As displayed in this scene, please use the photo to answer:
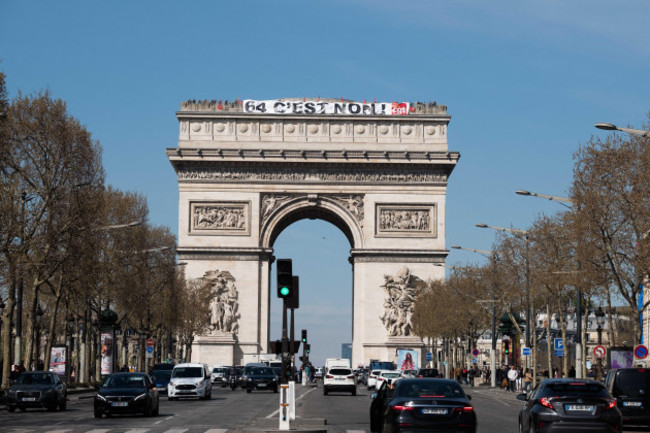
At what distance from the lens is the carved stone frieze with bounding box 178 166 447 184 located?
106 m

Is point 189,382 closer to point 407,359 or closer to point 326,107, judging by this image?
point 407,359

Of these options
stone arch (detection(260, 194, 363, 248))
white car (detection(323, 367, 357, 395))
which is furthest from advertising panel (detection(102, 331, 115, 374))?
stone arch (detection(260, 194, 363, 248))

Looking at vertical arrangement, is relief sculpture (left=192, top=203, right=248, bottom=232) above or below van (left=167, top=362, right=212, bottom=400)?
above

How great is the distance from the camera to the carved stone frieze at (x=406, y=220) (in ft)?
347

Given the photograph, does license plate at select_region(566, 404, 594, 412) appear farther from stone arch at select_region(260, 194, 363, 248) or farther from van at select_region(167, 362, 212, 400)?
stone arch at select_region(260, 194, 363, 248)

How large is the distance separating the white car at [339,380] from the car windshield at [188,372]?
1074 cm

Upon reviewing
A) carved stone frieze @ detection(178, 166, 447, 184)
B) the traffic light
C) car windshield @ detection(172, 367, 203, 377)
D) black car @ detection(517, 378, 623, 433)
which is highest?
carved stone frieze @ detection(178, 166, 447, 184)

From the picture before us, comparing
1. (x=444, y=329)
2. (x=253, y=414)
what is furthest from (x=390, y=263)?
(x=253, y=414)

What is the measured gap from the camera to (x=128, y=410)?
147 ft

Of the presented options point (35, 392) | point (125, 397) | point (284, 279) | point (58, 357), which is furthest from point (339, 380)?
point (284, 279)

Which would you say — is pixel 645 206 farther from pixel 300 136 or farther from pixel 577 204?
pixel 300 136

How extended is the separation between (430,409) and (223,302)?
77.2 metres

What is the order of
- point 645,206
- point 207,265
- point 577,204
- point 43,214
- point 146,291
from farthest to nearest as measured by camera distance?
point 207,265
point 146,291
point 43,214
point 577,204
point 645,206

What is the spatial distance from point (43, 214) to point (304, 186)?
39885 mm
